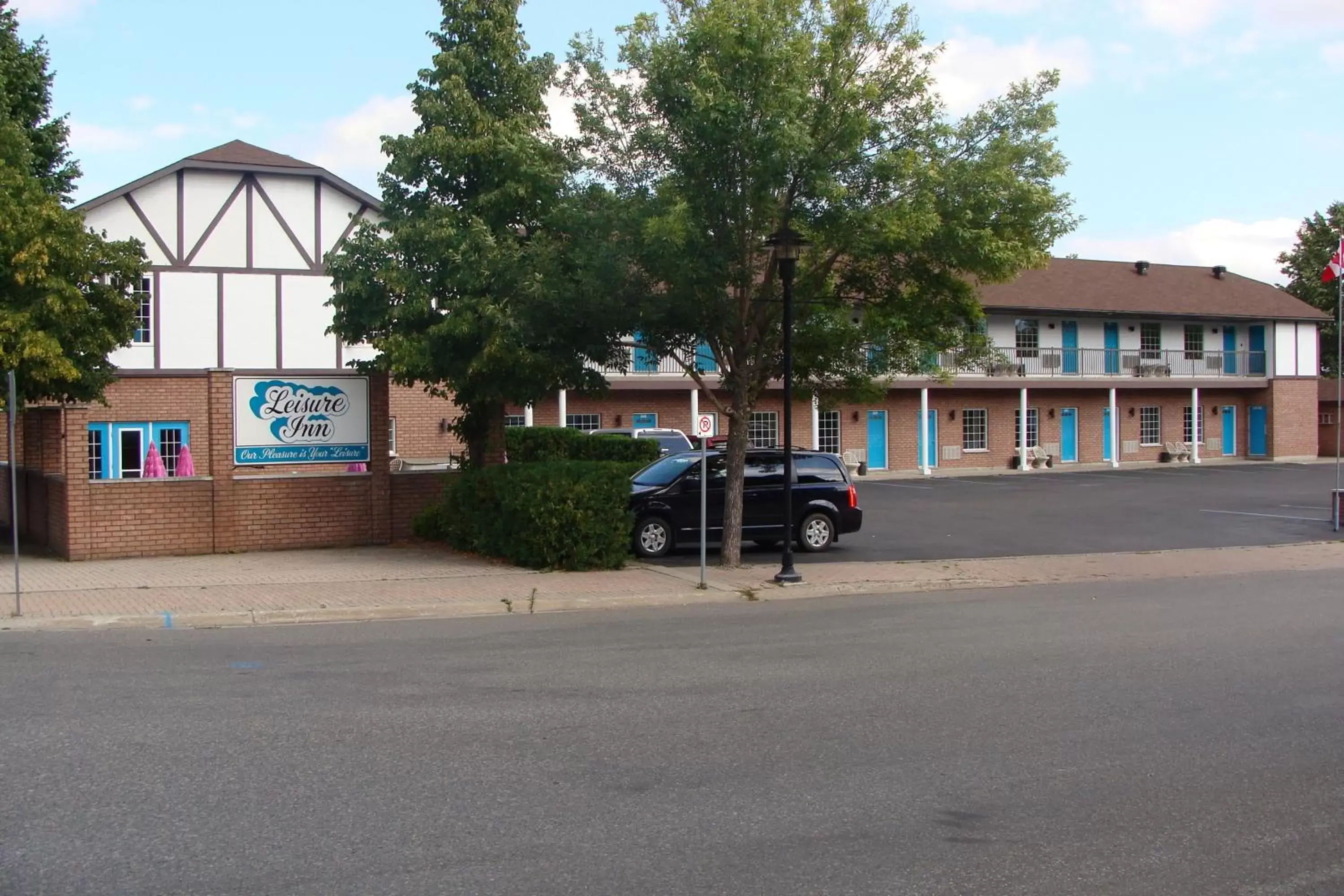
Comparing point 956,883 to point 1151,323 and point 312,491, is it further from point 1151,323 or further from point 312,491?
point 1151,323

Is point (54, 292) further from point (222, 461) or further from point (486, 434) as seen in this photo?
point (486, 434)

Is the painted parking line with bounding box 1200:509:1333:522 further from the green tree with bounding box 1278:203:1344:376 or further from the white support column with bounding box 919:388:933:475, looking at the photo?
the green tree with bounding box 1278:203:1344:376

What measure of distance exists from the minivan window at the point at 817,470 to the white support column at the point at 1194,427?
99.9 ft

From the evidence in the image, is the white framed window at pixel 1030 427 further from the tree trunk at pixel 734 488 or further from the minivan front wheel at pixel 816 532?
the tree trunk at pixel 734 488

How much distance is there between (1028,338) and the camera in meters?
42.6

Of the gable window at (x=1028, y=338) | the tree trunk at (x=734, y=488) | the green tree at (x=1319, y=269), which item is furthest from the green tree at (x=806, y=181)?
the green tree at (x=1319, y=269)

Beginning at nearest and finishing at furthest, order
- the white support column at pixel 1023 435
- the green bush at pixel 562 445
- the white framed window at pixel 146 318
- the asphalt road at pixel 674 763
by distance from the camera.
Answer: the asphalt road at pixel 674 763 < the green bush at pixel 562 445 < the white framed window at pixel 146 318 < the white support column at pixel 1023 435

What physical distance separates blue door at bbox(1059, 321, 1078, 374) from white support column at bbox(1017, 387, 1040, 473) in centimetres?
230

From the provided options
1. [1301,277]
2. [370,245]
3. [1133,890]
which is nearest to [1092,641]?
[1133,890]

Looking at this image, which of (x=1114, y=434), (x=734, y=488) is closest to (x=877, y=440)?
(x=1114, y=434)

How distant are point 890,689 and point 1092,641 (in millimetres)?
3076

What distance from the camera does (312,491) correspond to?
17766 millimetres

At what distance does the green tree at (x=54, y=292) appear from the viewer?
15641mm

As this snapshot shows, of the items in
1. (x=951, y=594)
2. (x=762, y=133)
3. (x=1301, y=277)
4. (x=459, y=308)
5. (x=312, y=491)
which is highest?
(x=1301, y=277)
